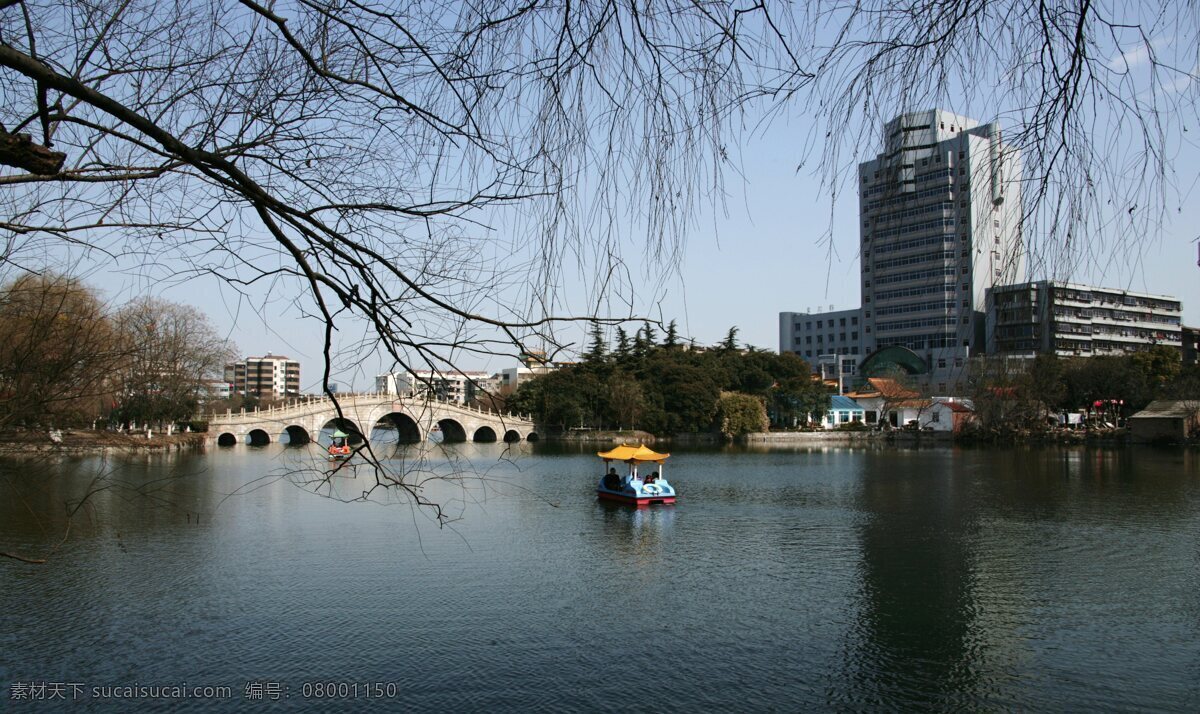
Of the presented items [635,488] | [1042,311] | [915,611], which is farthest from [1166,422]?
[1042,311]

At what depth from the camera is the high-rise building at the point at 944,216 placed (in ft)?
6.66

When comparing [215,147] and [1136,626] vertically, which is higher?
[215,147]

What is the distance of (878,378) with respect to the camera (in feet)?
197

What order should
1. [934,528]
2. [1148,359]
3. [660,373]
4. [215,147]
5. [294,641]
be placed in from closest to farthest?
[215,147] → [294,641] → [934,528] → [1148,359] → [660,373]

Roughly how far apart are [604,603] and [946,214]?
967 cm

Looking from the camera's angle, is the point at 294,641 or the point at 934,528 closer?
the point at 294,641

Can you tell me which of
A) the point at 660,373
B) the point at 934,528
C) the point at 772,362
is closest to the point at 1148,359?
the point at 772,362

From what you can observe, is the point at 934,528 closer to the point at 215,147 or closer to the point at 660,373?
the point at 215,147

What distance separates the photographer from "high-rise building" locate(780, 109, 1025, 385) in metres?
2.03

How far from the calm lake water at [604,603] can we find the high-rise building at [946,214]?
1761mm

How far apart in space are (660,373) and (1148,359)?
1072 inches

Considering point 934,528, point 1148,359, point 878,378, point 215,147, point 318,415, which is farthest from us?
point 878,378

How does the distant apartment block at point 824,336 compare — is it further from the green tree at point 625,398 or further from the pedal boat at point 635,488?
the pedal boat at point 635,488

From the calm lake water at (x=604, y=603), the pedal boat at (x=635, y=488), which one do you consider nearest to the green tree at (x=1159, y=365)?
the calm lake water at (x=604, y=603)
